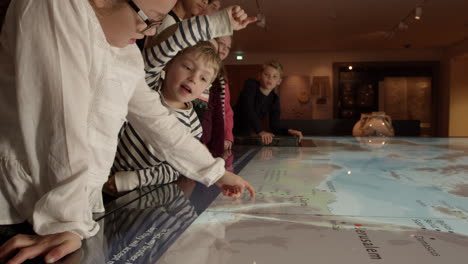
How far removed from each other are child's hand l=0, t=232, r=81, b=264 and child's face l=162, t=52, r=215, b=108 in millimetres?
721

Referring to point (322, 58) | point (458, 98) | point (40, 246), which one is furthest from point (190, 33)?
point (458, 98)

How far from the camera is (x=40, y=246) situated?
0.45 meters

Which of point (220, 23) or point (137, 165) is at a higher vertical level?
point (220, 23)

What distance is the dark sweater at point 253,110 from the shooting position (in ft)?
8.59

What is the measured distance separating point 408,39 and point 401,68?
138cm

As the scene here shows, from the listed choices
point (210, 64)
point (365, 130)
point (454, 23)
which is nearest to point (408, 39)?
point (454, 23)

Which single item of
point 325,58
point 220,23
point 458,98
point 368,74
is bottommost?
point 458,98

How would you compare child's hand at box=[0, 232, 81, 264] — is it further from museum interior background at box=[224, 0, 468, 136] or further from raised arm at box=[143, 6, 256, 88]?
museum interior background at box=[224, 0, 468, 136]

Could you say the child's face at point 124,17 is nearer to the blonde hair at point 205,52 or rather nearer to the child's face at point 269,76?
the blonde hair at point 205,52

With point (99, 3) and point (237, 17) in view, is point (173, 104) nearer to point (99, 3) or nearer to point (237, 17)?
point (237, 17)

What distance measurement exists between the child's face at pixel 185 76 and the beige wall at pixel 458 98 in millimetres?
8664

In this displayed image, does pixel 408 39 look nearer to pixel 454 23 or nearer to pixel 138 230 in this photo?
pixel 454 23

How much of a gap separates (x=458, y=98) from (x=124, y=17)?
Result: 9.40m

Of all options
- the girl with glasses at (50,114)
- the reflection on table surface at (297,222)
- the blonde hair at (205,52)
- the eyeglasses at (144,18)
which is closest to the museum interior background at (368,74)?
the blonde hair at (205,52)
